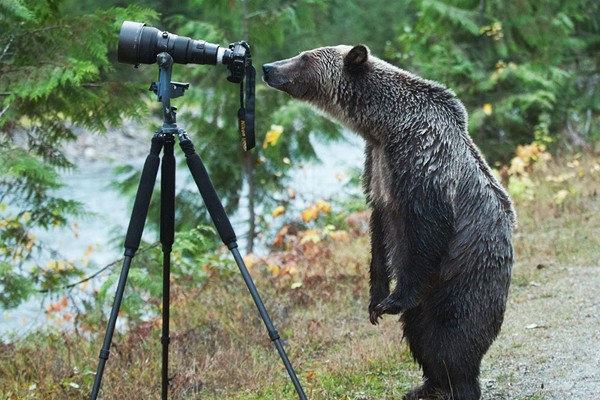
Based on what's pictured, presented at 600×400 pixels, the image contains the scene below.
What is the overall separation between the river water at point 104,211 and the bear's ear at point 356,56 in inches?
216

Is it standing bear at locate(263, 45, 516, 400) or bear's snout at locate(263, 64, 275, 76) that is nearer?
standing bear at locate(263, 45, 516, 400)

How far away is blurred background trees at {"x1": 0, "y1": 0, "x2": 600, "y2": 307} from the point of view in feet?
20.4

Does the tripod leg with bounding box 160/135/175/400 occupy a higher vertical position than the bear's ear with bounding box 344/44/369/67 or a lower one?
lower

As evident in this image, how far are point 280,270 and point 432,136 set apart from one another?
3.79 meters

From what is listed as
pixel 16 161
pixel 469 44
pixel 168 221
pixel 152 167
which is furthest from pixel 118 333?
pixel 469 44

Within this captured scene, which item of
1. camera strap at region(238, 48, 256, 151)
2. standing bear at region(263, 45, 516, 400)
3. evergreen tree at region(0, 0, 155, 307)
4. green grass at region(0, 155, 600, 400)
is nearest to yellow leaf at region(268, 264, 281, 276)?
green grass at region(0, 155, 600, 400)

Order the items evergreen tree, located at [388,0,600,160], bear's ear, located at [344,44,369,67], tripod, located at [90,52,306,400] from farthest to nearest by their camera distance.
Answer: evergreen tree, located at [388,0,600,160] < bear's ear, located at [344,44,369,67] < tripod, located at [90,52,306,400]

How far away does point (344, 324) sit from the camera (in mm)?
6547

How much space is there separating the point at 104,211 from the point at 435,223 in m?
11.5

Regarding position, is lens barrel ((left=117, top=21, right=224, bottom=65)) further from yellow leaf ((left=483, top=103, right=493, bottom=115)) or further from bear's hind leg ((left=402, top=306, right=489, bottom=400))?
yellow leaf ((left=483, top=103, right=493, bottom=115))

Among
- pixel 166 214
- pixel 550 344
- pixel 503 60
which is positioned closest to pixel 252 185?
pixel 503 60

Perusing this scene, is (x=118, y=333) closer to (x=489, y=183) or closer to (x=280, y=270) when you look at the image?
(x=280, y=270)

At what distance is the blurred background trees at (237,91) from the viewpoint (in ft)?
20.4

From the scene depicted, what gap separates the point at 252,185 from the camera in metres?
11.1
